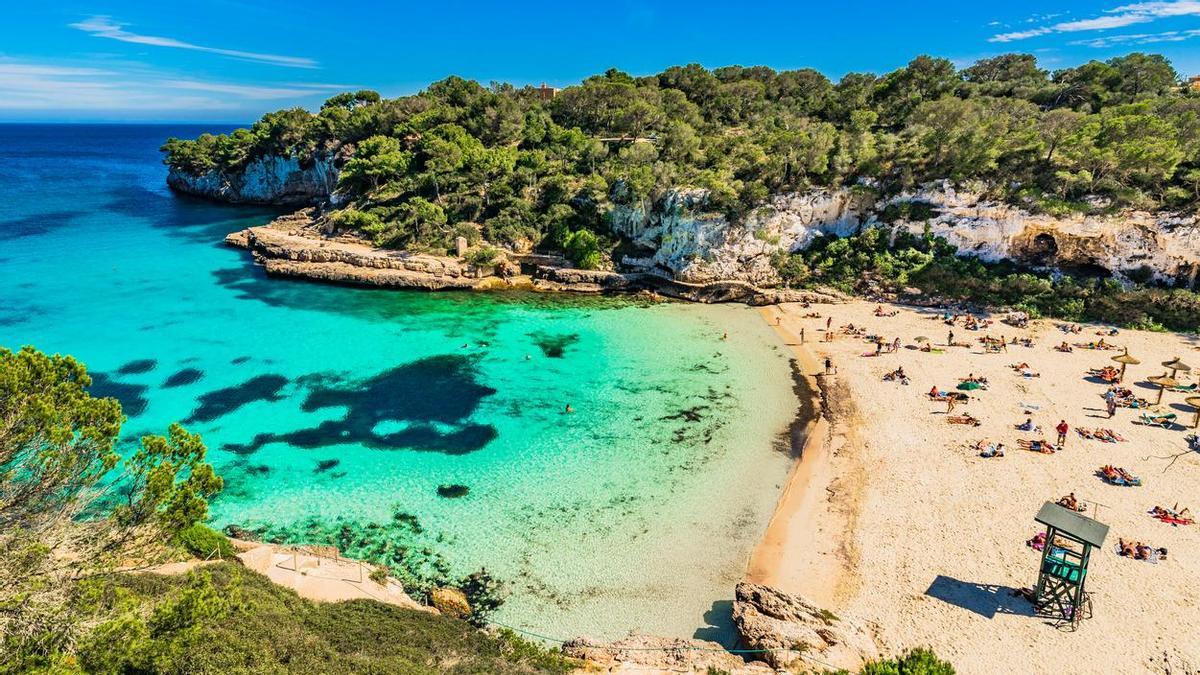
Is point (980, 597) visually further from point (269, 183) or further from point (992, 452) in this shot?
point (269, 183)

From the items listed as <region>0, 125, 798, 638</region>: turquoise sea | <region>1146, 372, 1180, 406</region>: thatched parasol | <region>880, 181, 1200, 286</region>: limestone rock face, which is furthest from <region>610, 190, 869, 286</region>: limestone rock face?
<region>1146, 372, 1180, 406</region>: thatched parasol

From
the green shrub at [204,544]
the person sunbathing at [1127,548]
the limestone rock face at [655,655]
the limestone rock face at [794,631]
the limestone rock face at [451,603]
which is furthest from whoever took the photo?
the person sunbathing at [1127,548]

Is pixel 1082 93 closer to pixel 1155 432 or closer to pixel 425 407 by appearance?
pixel 1155 432

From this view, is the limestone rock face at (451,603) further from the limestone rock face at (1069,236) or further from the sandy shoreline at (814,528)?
the limestone rock face at (1069,236)

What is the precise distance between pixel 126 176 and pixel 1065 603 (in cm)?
13157

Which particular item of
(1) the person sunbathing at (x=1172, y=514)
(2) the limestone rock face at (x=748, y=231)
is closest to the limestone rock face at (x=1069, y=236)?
(2) the limestone rock face at (x=748, y=231)

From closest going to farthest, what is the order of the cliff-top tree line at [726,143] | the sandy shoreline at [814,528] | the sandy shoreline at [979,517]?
the sandy shoreline at [979,517] → the sandy shoreline at [814,528] → the cliff-top tree line at [726,143]

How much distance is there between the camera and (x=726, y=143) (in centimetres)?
4919

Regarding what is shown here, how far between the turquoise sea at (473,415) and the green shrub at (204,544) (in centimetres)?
304

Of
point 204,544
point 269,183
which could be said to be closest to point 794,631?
point 204,544

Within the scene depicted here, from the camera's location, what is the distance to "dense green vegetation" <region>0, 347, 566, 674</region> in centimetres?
746

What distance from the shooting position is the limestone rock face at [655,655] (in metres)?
12.8

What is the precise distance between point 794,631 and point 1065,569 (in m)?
7.35

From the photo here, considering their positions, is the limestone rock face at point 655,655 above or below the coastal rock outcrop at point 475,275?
below
